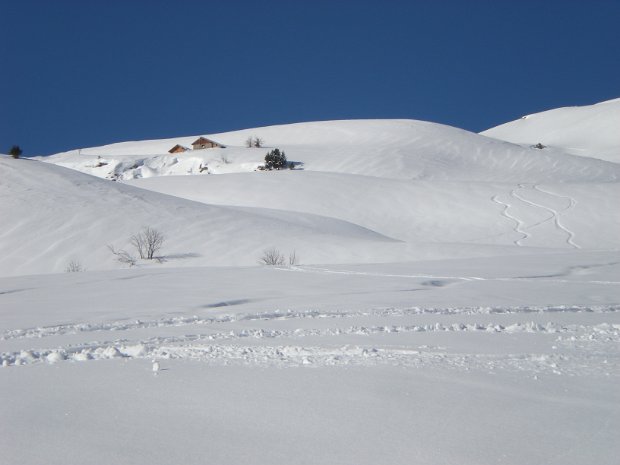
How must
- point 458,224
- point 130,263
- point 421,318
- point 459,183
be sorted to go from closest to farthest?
point 421,318 < point 130,263 < point 458,224 < point 459,183

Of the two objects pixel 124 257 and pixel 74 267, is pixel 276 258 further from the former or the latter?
pixel 74 267

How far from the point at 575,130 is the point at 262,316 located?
347ft

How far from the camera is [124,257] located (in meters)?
21.7

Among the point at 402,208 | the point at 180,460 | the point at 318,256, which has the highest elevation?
the point at 402,208

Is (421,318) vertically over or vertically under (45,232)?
under

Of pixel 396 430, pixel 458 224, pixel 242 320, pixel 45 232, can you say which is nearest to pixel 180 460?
pixel 396 430

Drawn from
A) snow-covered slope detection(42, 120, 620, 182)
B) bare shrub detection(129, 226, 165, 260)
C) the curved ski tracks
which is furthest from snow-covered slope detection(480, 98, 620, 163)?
bare shrub detection(129, 226, 165, 260)

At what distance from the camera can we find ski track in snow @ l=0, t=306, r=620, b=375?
5523 mm

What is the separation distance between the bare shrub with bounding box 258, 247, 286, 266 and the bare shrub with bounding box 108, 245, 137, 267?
3.94 meters

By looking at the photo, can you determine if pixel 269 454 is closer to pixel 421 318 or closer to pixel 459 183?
pixel 421 318

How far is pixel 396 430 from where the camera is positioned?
390cm

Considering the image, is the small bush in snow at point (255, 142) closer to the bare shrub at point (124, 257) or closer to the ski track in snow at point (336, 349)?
the bare shrub at point (124, 257)

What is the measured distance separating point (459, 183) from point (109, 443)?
4014cm

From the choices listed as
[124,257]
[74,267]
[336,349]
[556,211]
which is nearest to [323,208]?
[556,211]
